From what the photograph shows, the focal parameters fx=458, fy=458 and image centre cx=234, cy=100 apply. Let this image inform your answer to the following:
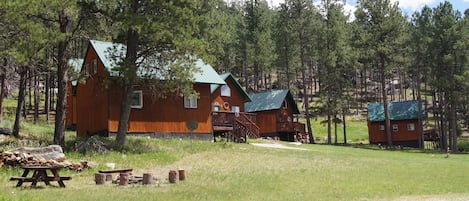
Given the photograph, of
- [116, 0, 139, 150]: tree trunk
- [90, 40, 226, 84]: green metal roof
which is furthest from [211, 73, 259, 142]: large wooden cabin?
[116, 0, 139, 150]: tree trunk

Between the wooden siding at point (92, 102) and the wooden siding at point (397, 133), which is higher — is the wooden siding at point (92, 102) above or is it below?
above

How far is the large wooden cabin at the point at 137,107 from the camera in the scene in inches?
1025

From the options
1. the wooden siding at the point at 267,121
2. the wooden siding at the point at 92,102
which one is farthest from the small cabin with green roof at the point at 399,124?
the wooden siding at the point at 92,102

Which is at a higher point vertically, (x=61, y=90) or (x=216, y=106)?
(x=61, y=90)

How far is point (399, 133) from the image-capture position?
47.8 meters

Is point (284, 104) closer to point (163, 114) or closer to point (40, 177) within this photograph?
point (163, 114)

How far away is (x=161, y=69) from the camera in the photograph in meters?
22.6

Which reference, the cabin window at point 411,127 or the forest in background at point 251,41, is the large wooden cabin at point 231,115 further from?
the cabin window at point 411,127

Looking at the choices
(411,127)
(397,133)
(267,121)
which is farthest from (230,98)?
(411,127)

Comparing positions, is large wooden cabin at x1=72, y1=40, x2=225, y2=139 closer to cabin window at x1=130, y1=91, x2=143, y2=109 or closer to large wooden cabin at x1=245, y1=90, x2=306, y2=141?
cabin window at x1=130, y1=91, x2=143, y2=109

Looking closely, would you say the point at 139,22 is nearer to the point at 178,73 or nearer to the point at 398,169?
the point at 178,73

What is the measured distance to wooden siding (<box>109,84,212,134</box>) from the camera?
2606 cm

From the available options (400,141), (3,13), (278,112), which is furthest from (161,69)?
(400,141)

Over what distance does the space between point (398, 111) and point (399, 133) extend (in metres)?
2.39
